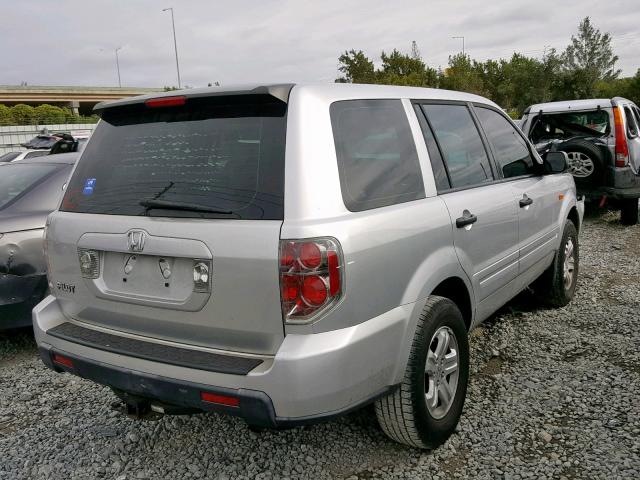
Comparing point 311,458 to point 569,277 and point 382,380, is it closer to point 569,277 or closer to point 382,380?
point 382,380

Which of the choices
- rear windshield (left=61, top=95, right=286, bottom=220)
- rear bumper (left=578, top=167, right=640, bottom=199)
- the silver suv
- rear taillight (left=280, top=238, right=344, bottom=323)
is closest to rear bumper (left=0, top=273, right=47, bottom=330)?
the silver suv

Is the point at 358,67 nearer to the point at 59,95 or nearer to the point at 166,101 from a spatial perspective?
the point at 166,101

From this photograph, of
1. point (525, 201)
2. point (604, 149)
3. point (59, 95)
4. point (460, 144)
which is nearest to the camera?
point (460, 144)

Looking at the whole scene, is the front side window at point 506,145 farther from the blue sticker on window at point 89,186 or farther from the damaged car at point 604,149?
the damaged car at point 604,149

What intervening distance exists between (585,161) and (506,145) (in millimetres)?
4784

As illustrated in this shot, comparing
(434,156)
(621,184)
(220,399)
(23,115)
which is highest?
(23,115)

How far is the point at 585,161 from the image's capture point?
8094mm

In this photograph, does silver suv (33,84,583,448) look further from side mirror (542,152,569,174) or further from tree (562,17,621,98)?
tree (562,17,621,98)

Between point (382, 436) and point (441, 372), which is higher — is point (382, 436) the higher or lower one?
the lower one

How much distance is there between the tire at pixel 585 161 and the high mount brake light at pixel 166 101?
6795 millimetres

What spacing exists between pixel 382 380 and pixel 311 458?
788 mm

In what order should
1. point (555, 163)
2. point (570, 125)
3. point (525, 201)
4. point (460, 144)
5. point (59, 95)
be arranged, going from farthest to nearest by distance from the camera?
point (59, 95) → point (570, 125) → point (555, 163) → point (525, 201) → point (460, 144)

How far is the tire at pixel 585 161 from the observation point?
798 centimetres

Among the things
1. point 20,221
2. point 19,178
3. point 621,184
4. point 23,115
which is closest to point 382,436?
point 20,221
